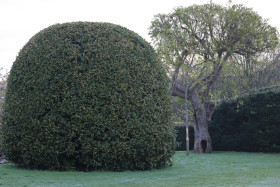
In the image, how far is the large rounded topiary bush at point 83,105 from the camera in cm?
712

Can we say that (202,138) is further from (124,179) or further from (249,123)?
(124,179)

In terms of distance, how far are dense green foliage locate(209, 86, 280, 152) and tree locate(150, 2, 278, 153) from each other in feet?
2.45

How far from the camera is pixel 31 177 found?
20.7 feet

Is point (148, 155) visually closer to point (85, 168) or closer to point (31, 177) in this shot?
point (85, 168)

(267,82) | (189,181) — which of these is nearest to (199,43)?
(267,82)

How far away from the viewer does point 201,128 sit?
56.0 feet

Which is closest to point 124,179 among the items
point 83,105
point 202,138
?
point 83,105

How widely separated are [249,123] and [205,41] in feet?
15.6

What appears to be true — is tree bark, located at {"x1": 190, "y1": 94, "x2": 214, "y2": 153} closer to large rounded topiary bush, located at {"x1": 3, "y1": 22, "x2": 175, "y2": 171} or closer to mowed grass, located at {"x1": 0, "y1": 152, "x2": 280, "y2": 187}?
large rounded topiary bush, located at {"x1": 3, "y1": 22, "x2": 175, "y2": 171}

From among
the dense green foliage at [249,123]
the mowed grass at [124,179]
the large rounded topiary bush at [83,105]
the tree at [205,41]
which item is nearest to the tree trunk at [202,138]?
the tree at [205,41]

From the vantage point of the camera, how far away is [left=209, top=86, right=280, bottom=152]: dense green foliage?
1408cm

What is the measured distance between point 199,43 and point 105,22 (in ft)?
30.8

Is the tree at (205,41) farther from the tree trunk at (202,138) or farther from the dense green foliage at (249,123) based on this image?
the dense green foliage at (249,123)

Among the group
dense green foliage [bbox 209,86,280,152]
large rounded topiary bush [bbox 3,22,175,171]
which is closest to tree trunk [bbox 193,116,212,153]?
dense green foliage [bbox 209,86,280,152]
